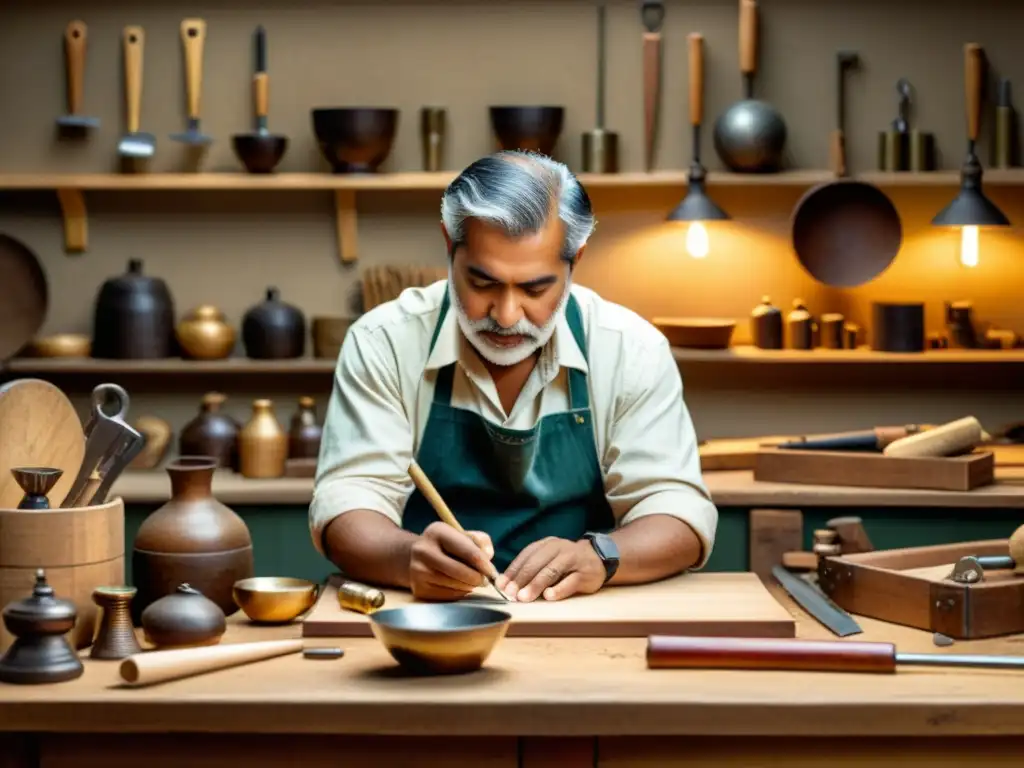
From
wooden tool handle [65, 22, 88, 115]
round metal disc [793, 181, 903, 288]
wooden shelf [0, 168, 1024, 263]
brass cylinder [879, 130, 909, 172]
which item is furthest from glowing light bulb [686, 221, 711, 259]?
wooden tool handle [65, 22, 88, 115]

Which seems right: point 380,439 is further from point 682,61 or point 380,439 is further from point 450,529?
point 682,61

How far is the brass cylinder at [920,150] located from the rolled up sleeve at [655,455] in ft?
7.75

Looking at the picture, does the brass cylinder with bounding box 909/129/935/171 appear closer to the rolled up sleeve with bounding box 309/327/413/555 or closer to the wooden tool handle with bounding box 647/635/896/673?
the rolled up sleeve with bounding box 309/327/413/555

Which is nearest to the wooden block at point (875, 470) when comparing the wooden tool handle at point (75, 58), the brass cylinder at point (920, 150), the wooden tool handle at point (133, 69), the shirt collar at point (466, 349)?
the brass cylinder at point (920, 150)

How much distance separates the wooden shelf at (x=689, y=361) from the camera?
200 inches

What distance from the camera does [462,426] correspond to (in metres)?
3.06

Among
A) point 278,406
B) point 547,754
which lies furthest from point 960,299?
point 547,754

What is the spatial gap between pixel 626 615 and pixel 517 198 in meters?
0.79

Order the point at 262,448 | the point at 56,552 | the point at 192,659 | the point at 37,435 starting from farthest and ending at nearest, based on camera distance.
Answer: the point at 262,448 < the point at 37,435 < the point at 56,552 < the point at 192,659

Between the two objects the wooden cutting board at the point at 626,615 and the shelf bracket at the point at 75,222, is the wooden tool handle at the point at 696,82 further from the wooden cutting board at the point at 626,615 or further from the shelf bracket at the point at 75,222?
Answer: the wooden cutting board at the point at 626,615

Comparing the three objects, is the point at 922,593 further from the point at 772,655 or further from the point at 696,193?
the point at 696,193

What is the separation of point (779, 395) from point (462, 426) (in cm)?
262

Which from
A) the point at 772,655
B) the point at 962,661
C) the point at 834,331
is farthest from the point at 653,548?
the point at 834,331

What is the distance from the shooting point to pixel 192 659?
2133 millimetres
